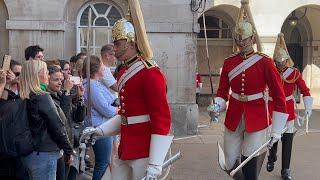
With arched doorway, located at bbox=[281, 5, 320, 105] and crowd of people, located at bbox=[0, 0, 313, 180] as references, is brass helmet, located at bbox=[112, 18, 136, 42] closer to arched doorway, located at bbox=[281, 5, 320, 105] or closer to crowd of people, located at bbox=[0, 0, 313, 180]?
crowd of people, located at bbox=[0, 0, 313, 180]

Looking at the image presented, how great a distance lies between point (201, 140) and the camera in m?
11.0

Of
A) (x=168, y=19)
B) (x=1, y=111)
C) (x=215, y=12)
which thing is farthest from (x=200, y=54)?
(x=1, y=111)

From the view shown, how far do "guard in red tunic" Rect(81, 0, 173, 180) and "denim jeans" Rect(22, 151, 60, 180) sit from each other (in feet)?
3.11

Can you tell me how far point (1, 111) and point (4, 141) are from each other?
0.27 metres

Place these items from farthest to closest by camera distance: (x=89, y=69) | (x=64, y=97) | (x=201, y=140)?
(x=201, y=140)
(x=89, y=69)
(x=64, y=97)

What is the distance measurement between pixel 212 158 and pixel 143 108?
552 centimetres

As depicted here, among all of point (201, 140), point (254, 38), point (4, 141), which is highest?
point (254, 38)

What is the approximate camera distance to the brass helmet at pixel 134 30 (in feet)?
12.3

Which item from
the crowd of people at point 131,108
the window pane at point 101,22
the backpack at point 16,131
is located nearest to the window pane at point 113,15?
the window pane at point 101,22

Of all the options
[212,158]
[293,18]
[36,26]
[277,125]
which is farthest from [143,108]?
[293,18]

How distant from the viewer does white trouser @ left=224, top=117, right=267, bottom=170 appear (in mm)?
5562

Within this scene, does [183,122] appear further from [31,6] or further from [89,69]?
[89,69]

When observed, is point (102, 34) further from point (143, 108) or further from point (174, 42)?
point (143, 108)

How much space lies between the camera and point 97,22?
1162 cm
